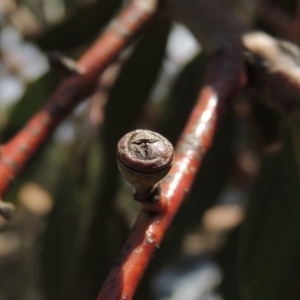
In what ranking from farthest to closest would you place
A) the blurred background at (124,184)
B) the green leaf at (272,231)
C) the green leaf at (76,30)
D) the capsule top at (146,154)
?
1. the green leaf at (76,30)
2. the blurred background at (124,184)
3. the green leaf at (272,231)
4. the capsule top at (146,154)

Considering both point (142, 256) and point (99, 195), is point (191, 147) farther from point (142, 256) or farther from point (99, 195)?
point (99, 195)

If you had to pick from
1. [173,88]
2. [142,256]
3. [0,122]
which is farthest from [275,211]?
[0,122]

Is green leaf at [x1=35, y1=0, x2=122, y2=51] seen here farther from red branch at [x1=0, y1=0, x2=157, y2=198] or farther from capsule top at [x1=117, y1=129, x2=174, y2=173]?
capsule top at [x1=117, y1=129, x2=174, y2=173]

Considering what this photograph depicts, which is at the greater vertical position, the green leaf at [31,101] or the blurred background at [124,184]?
the green leaf at [31,101]

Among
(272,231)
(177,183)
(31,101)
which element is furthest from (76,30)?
A: (177,183)

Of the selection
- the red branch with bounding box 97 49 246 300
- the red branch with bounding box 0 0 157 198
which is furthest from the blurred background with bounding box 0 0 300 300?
the red branch with bounding box 97 49 246 300

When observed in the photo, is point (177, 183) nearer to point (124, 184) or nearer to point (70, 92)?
point (70, 92)

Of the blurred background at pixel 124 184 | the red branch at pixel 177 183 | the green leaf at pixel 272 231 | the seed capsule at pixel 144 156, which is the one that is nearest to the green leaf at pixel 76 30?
the blurred background at pixel 124 184

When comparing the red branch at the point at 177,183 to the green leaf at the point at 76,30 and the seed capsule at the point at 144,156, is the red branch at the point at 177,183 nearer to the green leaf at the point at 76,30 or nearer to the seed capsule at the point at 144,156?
the seed capsule at the point at 144,156

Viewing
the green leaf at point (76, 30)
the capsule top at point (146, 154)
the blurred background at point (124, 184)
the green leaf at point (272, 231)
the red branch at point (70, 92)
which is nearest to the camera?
the capsule top at point (146, 154)
